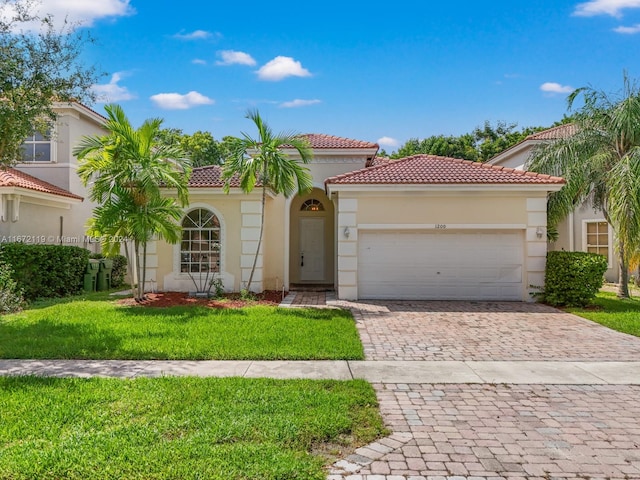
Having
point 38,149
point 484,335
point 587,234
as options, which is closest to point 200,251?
point 38,149

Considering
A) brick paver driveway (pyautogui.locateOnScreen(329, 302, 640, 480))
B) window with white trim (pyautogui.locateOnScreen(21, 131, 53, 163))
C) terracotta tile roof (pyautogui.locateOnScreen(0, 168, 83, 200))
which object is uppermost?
window with white trim (pyautogui.locateOnScreen(21, 131, 53, 163))

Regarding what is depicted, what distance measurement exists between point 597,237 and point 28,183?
23.3 meters

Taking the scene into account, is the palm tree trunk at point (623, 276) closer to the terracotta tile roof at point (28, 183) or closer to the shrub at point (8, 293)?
the shrub at point (8, 293)

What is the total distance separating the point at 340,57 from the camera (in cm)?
1571

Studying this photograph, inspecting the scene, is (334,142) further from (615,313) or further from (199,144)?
(199,144)

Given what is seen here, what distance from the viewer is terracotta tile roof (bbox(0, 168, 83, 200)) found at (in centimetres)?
1477

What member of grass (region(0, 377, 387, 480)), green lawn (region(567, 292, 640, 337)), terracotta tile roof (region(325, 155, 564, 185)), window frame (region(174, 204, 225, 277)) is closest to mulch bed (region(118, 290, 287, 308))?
window frame (region(174, 204, 225, 277))

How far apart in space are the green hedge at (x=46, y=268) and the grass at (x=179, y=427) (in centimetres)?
867

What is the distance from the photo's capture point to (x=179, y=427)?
4645mm

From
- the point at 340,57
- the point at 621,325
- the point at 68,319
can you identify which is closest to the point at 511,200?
the point at 621,325

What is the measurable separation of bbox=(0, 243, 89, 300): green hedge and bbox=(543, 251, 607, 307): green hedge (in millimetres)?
16230

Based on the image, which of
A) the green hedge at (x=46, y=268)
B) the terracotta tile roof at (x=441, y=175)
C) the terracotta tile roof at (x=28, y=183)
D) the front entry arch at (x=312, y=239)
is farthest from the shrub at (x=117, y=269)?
the terracotta tile roof at (x=441, y=175)

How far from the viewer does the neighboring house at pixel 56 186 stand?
52.9 ft

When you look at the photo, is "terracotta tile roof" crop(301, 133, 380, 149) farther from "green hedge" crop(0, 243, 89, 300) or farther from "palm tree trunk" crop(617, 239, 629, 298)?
"green hedge" crop(0, 243, 89, 300)
